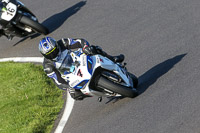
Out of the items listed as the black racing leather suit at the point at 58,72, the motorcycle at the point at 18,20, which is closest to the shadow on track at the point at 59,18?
the motorcycle at the point at 18,20

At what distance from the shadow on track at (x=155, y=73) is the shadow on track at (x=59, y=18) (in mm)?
5477

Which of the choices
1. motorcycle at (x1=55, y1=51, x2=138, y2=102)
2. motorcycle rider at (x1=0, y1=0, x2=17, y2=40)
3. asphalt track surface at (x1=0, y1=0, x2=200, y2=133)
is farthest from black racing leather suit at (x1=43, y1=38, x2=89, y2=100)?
motorcycle rider at (x1=0, y1=0, x2=17, y2=40)

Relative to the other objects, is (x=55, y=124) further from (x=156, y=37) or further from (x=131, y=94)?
(x=156, y=37)

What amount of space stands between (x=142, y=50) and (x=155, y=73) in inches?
56.1

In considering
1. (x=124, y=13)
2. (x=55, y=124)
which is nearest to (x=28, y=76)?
(x=55, y=124)

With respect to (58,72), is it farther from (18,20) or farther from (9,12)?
(9,12)

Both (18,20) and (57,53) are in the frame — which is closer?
(57,53)

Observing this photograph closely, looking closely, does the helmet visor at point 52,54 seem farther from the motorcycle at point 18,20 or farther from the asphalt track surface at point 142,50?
the motorcycle at point 18,20

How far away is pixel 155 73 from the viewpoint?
977 cm

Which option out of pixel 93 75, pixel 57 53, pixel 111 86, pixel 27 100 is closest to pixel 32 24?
pixel 27 100

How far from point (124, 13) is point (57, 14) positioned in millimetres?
3024

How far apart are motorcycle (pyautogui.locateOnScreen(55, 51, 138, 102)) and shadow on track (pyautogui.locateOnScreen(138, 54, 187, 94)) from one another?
0.69 metres

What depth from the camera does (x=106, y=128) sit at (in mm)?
8578

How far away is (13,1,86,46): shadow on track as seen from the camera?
14789 millimetres
